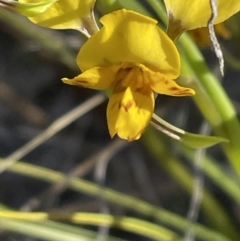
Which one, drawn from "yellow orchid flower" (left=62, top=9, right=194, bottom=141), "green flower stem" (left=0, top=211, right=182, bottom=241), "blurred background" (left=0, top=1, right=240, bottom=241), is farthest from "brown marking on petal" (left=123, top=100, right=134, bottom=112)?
"blurred background" (left=0, top=1, right=240, bottom=241)

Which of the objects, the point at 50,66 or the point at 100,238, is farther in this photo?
the point at 50,66

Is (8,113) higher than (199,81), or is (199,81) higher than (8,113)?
(199,81)

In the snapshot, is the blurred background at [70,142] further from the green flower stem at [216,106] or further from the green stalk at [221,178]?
the green flower stem at [216,106]

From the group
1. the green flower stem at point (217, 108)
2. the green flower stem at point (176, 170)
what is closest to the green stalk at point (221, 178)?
the green flower stem at point (176, 170)

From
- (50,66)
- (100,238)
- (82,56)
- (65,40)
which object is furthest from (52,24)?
(50,66)

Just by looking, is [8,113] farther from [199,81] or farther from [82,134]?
[199,81]

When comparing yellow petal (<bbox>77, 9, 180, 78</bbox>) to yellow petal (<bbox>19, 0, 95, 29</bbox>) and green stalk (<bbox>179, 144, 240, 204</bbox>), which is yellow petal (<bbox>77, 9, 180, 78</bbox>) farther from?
green stalk (<bbox>179, 144, 240, 204</bbox>)
